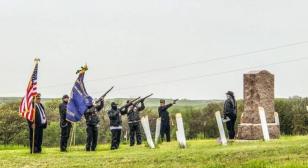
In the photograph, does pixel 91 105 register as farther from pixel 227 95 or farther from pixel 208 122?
pixel 208 122

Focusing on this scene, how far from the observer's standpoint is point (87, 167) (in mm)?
18500

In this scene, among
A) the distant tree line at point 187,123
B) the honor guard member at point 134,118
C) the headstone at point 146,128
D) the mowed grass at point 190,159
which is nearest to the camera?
the mowed grass at point 190,159

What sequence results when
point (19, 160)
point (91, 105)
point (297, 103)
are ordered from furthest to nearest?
point (297, 103) < point (91, 105) < point (19, 160)

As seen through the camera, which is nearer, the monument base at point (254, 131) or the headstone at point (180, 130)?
the headstone at point (180, 130)

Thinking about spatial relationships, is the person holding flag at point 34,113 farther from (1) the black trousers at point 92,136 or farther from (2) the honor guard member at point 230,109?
(2) the honor guard member at point 230,109

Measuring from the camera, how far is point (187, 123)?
5594cm

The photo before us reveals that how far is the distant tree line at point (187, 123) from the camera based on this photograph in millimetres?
42281

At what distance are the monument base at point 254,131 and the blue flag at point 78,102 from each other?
20.1 ft

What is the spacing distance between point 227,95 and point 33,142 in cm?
788

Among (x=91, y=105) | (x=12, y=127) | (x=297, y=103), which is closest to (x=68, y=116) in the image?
(x=91, y=105)

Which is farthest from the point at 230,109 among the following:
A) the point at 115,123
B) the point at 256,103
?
the point at 115,123

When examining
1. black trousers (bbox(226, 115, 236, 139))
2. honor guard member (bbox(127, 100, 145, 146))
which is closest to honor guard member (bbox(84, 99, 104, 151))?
honor guard member (bbox(127, 100, 145, 146))

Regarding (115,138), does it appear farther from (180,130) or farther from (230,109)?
(180,130)

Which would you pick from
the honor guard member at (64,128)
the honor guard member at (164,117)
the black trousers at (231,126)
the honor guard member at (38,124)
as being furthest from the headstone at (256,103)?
the honor guard member at (38,124)
